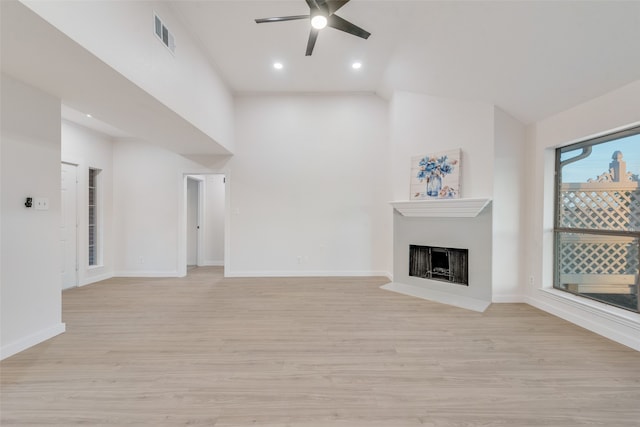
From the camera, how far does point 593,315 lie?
263 centimetres

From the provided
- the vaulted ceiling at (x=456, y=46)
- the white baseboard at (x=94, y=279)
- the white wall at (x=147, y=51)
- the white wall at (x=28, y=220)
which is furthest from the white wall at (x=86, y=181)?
the vaulted ceiling at (x=456, y=46)

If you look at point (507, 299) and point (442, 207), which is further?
point (442, 207)

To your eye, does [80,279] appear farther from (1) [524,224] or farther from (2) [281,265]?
(1) [524,224]

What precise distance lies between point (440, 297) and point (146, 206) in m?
5.55

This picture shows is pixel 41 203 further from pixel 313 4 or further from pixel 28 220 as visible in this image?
pixel 313 4

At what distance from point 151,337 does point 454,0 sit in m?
4.48

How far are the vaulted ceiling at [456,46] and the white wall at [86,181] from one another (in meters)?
2.76

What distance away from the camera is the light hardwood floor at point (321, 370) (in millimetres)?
1553

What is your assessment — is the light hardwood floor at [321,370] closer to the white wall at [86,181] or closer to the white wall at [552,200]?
the white wall at [552,200]

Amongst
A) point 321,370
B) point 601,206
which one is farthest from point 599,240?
point 321,370

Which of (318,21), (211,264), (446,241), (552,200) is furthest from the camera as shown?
(211,264)

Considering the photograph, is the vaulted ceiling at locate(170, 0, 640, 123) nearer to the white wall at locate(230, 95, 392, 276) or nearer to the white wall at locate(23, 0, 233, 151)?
the white wall at locate(23, 0, 233, 151)

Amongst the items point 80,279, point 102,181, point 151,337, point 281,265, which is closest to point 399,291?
point 281,265

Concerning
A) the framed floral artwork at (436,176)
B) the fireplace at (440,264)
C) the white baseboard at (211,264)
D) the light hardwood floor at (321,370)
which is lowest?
the white baseboard at (211,264)
